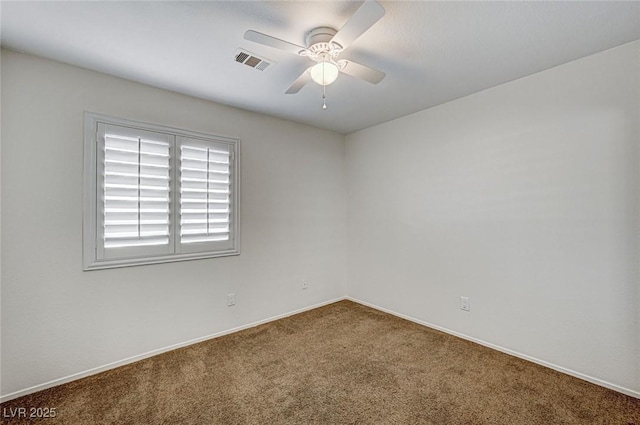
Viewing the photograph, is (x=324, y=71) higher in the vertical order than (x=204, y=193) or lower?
higher

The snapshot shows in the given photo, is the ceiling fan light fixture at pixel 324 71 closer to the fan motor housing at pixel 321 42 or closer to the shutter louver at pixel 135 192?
the fan motor housing at pixel 321 42

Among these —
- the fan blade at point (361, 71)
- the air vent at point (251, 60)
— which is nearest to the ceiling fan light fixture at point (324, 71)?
the fan blade at point (361, 71)

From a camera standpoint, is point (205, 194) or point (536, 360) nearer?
point (536, 360)

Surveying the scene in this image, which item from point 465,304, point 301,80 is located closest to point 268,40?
point 301,80

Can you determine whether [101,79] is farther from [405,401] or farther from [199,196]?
[405,401]

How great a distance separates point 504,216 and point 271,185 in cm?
243

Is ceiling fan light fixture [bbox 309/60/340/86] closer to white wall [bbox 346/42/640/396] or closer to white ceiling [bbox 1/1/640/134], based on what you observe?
white ceiling [bbox 1/1/640/134]

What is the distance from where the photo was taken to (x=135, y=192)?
7.90 feet

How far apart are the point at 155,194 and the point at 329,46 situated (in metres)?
1.90

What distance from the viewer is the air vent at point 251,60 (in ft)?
6.68

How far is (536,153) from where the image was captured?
2400mm

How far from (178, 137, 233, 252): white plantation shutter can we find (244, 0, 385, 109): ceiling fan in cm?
131

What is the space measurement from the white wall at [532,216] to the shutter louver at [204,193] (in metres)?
1.98

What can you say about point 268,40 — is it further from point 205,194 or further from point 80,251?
point 80,251
